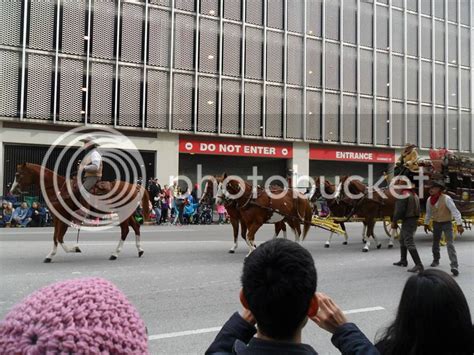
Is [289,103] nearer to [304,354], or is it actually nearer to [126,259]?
[126,259]

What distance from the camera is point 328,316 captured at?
2059 mm

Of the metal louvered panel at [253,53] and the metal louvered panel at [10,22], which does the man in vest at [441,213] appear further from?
the metal louvered panel at [10,22]

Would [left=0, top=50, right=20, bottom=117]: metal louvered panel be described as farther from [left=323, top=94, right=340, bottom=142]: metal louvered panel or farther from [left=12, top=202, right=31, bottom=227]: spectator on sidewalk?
[left=323, top=94, right=340, bottom=142]: metal louvered panel

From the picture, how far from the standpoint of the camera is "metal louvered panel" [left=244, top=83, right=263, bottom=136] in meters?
30.9

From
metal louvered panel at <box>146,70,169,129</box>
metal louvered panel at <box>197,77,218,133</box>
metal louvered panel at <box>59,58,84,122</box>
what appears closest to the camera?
metal louvered panel at <box>59,58,84,122</box>

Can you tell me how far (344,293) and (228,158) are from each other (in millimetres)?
25508

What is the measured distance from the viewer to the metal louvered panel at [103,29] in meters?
26.5

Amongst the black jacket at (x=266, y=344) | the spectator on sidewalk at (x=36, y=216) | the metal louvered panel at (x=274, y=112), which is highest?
the metal louvered panel at (x=274, y=112)

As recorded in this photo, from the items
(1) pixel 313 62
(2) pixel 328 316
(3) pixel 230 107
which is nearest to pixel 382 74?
(1) pixel 313 62

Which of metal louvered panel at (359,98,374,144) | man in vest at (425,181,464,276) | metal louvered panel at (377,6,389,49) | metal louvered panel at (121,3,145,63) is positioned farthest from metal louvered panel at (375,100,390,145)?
man in vest at (425,181,464,276)

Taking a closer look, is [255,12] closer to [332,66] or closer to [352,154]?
[332,66]

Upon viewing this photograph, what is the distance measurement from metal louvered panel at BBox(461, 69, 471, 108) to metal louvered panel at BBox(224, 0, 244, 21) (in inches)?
862

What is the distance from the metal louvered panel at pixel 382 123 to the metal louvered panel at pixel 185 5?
54.4 ft

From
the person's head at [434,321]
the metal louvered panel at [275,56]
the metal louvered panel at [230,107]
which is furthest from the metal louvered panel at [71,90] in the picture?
the person's head at [434,321]
